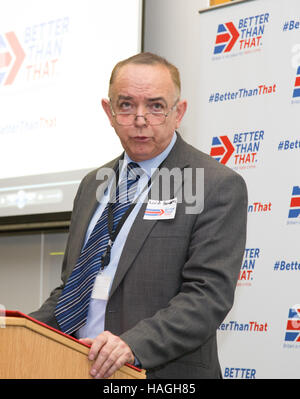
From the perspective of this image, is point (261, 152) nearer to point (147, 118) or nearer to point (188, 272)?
point (147, 118)

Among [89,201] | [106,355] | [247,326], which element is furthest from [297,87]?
[106,355]

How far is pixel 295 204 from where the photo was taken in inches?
127

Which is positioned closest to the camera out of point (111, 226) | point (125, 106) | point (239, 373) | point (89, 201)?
point (111, 226)

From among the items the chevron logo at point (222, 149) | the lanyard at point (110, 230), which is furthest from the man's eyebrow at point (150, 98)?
the chevron logo at point (222, 149)

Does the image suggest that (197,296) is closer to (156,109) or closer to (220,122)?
(156,109)

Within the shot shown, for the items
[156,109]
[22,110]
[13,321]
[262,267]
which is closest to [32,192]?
[22,110]

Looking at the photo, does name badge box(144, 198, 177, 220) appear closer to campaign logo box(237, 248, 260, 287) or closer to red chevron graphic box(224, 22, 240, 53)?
campaign logo box(237, 248, 260, 287)

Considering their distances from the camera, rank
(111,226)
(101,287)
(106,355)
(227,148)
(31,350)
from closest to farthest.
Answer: (31,350), (106,355), (101,287), (111,226), (227,148)

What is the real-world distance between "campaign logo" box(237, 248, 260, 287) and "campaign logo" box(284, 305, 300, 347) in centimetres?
28

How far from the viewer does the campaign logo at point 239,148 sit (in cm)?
342

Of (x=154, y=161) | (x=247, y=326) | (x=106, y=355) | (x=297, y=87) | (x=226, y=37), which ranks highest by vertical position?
(x=226, y=37)

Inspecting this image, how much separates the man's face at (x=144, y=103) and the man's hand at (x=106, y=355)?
0.87m

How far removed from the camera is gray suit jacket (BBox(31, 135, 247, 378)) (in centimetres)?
192

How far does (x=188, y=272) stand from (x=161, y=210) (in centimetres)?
25
